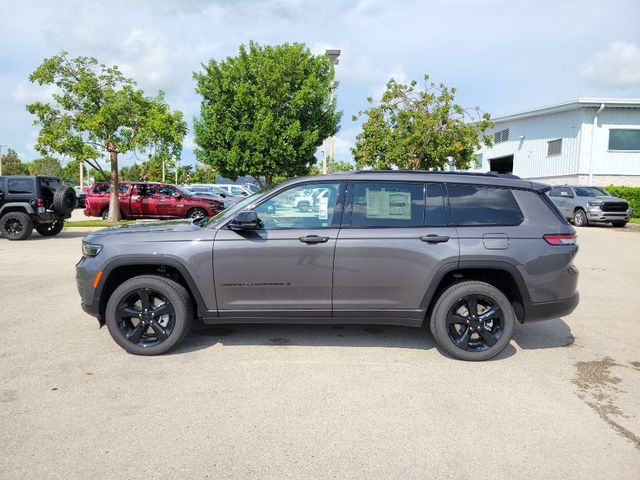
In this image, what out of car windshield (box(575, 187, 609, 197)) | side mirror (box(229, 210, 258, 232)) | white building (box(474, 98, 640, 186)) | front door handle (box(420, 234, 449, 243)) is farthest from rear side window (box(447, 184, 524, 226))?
white building (box(474, 98, 640, 186))

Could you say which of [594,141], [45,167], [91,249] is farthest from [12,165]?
[91,249]

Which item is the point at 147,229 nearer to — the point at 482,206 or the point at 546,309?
the point at 482,206

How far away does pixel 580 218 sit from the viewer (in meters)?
21.5

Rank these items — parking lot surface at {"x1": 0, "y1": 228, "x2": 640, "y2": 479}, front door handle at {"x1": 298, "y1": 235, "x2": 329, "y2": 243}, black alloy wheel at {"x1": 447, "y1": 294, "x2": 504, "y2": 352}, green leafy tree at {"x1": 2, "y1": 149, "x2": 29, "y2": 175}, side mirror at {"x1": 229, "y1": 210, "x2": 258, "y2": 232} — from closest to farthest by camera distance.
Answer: parking lot surface at {"x1": 0, "y1": 228, "x2": 640, "y2": 479} < side mirror at {"x1": 229, "y1": 210, "x2": 258, "y2": 232} < front door handle at {"x1": 298, "y1": 235, "x2": 329, "y2": 243} < black alloy wheel at {"x1": 447, "y1": 294, "x2": 504, "y2": 352} < green leafy tree at {"x1": 2, "y1": 149, "x2": 29, "y2": 175}

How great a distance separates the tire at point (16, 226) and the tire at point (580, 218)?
20.8 m

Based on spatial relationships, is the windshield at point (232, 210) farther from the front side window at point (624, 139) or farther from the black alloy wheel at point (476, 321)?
the front side window at point (624, 139)

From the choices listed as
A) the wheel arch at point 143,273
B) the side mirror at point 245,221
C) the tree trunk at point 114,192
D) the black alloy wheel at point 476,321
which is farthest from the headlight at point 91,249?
the tree trunk at point 114,192

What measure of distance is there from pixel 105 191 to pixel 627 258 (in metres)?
18.9

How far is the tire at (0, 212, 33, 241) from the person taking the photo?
13.2 meters

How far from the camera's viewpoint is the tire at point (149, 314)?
14.9 ft

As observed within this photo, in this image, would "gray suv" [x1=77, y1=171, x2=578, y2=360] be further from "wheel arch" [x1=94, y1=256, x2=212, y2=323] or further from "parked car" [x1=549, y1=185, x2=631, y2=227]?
"parked car" [x1=549, y1=185, x2=631, y2=227]

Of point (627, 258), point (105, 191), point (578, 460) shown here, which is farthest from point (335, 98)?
point (578, 460)

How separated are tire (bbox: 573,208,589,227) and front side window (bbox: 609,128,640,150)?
842cm

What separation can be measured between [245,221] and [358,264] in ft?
3.59
